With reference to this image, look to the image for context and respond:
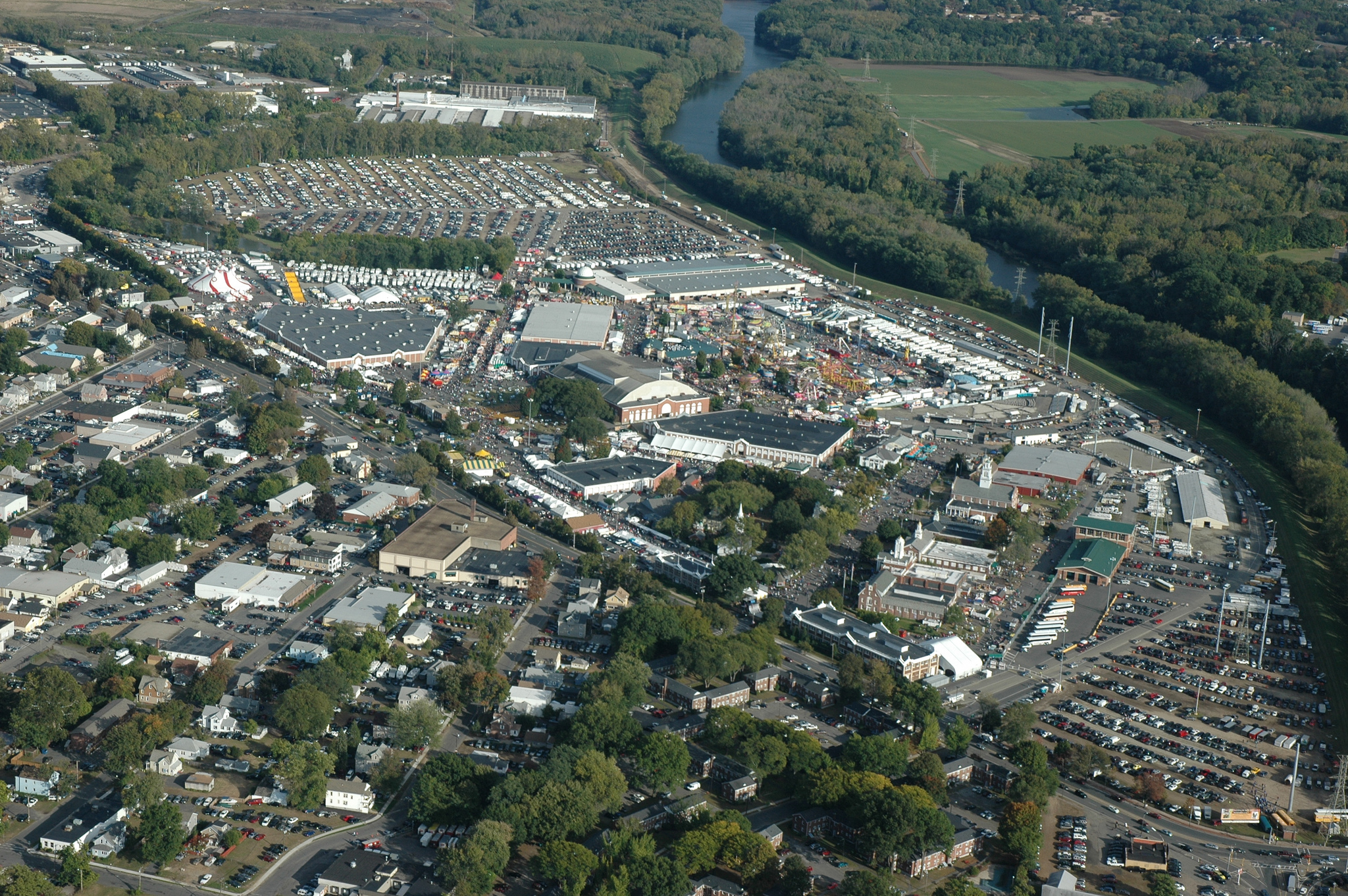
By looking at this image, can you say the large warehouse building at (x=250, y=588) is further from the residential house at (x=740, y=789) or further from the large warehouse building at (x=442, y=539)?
the residential house at (x=740, y=789)

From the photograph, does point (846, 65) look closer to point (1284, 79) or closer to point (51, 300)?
point (1284, 79)

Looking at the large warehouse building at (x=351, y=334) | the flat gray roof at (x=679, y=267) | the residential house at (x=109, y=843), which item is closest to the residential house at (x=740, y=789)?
the residential house at (x=109, y=843)

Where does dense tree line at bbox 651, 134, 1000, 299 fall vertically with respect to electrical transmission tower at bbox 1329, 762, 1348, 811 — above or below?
above

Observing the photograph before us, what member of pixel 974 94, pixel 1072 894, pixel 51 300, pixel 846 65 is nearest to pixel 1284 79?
pixel 974 94

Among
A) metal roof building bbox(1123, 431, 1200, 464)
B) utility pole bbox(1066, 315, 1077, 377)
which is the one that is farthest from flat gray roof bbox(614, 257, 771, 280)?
metal roof building bbox(1123, 431, 1200, 464)

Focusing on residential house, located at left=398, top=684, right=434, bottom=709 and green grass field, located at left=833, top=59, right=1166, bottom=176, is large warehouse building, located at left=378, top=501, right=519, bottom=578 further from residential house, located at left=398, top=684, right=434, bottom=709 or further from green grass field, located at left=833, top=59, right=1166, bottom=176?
green grass field, located at left=833, top=59, right=1166, bottom=176
